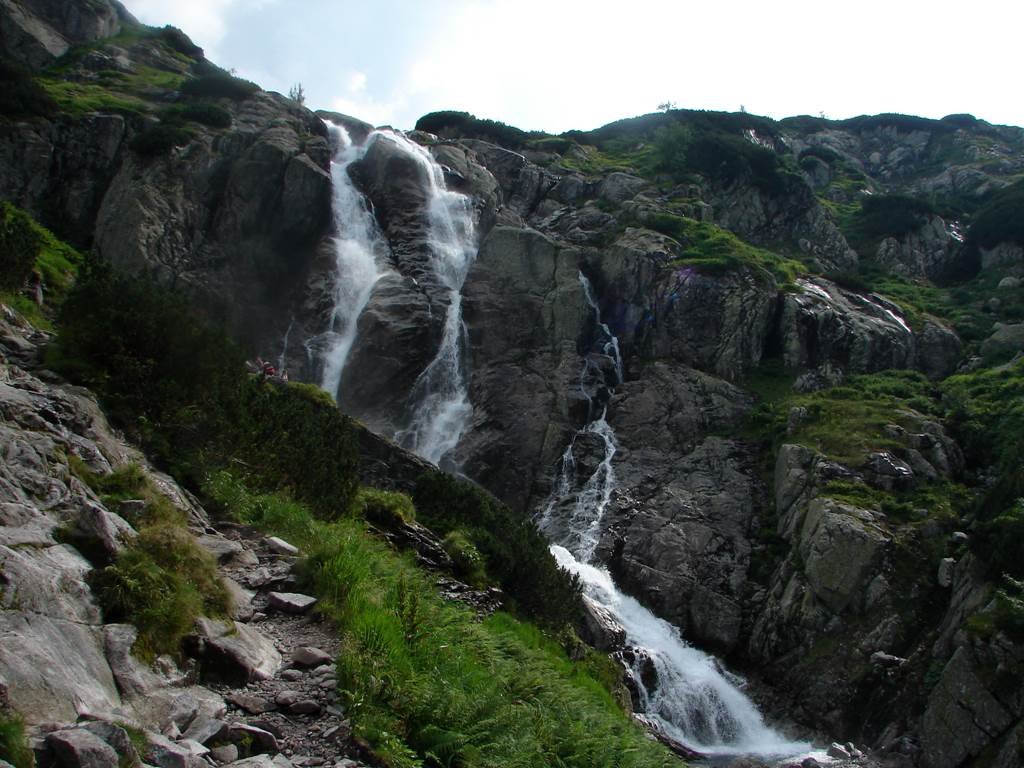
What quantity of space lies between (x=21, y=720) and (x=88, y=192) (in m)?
47.3

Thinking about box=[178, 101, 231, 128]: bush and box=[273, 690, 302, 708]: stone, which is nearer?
box=[273, 690, 302, 708]: stone

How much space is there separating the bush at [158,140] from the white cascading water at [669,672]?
32.3 metres

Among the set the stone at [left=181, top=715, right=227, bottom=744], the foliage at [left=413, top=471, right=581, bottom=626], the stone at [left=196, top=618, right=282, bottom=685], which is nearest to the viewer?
the stone at [left=181, top=715, right=227, bottom=744]

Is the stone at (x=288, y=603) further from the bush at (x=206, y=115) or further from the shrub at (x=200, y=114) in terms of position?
the bush at (x=206, y=115)

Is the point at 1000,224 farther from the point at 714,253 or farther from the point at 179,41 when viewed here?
the point at 179,41

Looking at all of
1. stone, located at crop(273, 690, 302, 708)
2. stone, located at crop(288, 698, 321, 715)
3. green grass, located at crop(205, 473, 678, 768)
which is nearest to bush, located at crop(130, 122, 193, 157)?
green grass, located at crop(205, 473, 678, 768)

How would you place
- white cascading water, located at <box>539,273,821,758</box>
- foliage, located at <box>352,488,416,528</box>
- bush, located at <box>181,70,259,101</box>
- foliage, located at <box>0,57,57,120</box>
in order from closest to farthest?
foliage, located at <box>352,488,416,528</box> → white cascading water, located at <box>539,273,821,758</box> → foliage, located at <box>0,57,57,120</box> → bush, located at <box>181,70,259,101</box>

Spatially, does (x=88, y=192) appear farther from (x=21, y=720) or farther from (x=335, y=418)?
(x=21, y=720)

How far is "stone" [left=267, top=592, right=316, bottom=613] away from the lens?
27.8 feet

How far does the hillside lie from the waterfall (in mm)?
237

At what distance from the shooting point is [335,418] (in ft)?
68.6

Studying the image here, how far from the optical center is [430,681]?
22.7 feet

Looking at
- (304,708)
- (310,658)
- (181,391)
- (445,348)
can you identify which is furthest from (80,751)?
(445,348)

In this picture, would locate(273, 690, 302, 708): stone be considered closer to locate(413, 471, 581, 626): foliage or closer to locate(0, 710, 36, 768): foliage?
locate(0, 710, 36, 768): foliage
